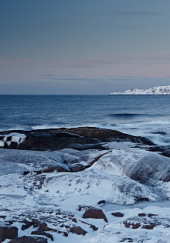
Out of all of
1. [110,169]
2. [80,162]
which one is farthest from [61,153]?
[110,169]

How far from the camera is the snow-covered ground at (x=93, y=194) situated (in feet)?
22.4

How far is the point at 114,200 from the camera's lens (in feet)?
29.1

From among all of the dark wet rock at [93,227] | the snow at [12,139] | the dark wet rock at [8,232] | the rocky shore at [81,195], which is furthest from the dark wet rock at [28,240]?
the snow at [12,139]

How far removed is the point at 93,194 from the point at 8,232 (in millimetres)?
3373

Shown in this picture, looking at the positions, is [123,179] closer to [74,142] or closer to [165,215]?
[165,215]

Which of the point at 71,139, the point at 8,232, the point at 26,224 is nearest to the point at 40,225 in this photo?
the point at 26,224

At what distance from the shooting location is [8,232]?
6371 millimetres

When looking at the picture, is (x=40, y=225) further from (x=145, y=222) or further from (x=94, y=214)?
(x=145, y=222)

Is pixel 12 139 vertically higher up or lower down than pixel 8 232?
higher up

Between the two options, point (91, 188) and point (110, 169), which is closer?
point (91, 188)

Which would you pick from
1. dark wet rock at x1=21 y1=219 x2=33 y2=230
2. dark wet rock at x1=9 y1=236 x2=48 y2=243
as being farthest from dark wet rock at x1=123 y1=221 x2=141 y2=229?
dark wet rock at x1=21 y1=219 x2=33 y2=230

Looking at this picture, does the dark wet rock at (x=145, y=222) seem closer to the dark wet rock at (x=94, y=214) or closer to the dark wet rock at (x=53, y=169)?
the dark wet rock at (x=94, y=214)

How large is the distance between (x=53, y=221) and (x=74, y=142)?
11137 millimetres

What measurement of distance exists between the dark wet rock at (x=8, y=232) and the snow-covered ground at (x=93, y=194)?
0.77 ft
